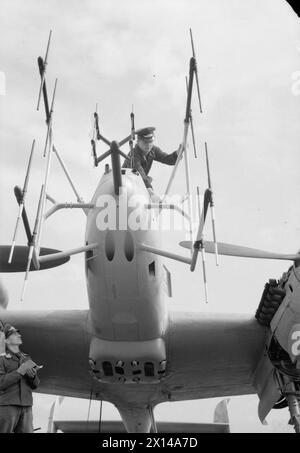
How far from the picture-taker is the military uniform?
226 inches

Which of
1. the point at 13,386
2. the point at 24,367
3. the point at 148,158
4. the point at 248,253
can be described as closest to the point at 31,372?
the point at 24,367

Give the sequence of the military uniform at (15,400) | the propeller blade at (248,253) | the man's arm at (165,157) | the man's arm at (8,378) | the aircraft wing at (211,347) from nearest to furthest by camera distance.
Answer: the military uniform at (15,400)
the man's arm at (8,378)
the propeller blade at (248,253)
the man's arm at (165,157)
the aircraft wing at (211,347)

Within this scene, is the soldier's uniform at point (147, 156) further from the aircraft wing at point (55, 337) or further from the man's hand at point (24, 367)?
the man's hand at point (24, 367)

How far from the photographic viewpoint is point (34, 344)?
34.5 ft

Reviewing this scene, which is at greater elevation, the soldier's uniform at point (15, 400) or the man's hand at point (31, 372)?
the man's hand at point (31, 372)

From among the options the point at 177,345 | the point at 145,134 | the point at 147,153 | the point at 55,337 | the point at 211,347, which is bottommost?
the point at 177,345

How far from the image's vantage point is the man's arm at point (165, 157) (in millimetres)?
9664

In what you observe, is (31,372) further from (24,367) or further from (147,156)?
(147,156)

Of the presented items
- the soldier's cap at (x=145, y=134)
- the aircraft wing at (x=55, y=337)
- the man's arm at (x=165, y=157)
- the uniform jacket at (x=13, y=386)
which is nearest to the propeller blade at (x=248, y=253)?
the man's arm at (x=165, y=157)

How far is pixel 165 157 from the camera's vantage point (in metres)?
9.90

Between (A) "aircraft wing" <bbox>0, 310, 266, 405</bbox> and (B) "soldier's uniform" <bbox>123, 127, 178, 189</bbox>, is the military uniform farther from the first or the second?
(B) "soldier's uniform" <bbox>123, 127, 178, 189</bbox>
